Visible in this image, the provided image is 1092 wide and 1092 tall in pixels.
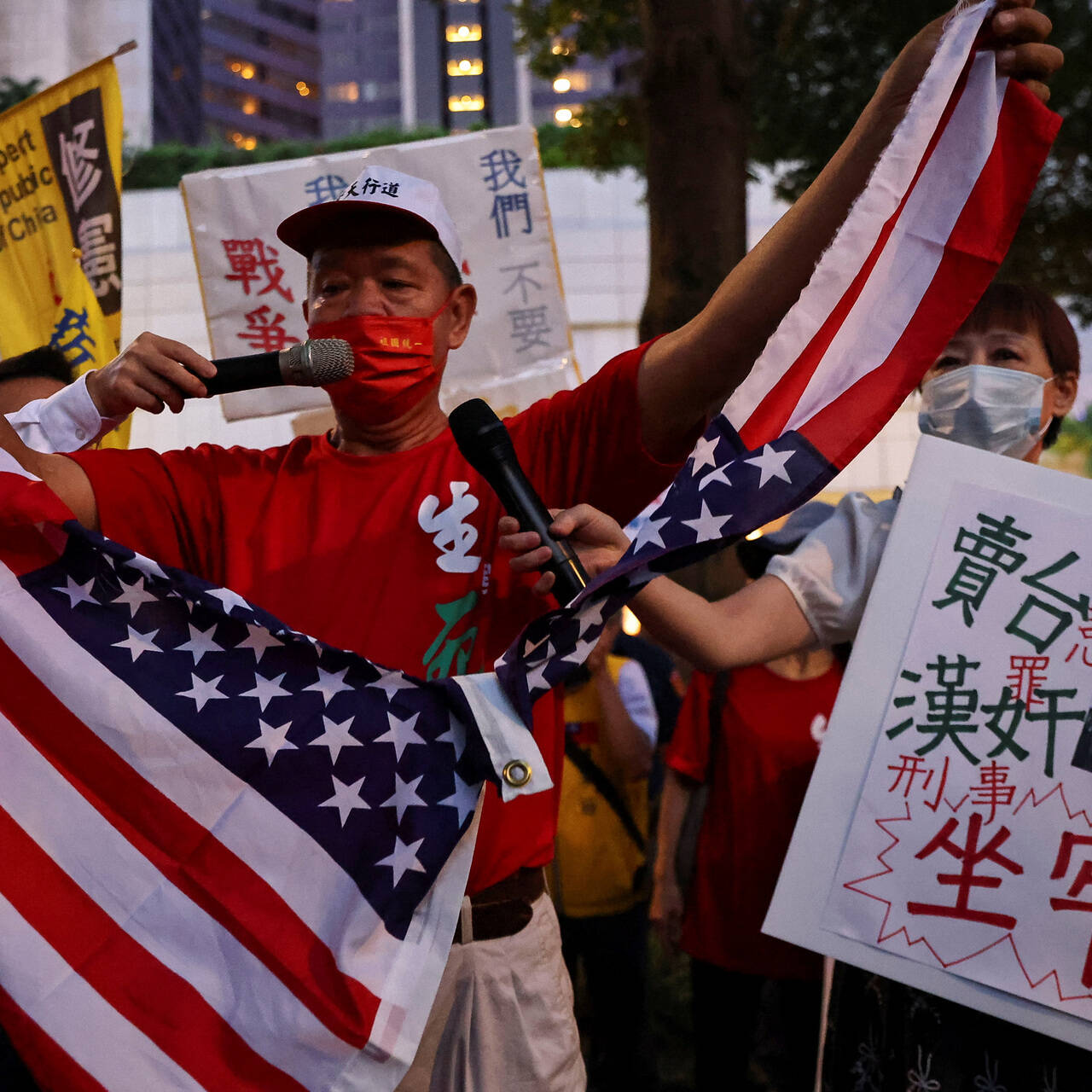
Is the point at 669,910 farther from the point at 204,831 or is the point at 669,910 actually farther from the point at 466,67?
the point at 466,67

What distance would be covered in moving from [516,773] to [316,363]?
0.74 m

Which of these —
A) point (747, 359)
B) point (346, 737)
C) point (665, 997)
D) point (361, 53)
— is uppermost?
point (361, 53)

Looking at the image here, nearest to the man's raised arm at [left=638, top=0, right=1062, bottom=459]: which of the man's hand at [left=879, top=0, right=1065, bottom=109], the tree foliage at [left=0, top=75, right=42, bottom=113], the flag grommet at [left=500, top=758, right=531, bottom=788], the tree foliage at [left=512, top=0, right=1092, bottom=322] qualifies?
the man's hand at [left=879, top=0, right=1065, bottom=109]

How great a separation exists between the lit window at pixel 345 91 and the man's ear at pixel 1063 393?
51.5 m

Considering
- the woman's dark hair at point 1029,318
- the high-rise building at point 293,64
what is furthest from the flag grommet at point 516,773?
the high-rise building at point 293,64

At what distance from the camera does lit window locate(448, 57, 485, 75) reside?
4075 cm

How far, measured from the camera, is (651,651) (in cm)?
458

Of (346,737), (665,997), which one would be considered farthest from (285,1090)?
(665,997)

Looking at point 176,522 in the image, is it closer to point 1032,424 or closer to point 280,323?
point 1032,424

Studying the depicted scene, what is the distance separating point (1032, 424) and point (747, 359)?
98 centimetres

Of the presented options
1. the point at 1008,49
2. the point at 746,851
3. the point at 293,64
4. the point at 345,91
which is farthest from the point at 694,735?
the point at 293,64

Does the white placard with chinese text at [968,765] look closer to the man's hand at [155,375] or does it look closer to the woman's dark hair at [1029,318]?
the woman's dark hair at [1029,318]

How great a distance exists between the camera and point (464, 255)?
4996 millimetres

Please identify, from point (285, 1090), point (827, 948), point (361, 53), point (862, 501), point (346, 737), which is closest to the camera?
point (285, 1090)
